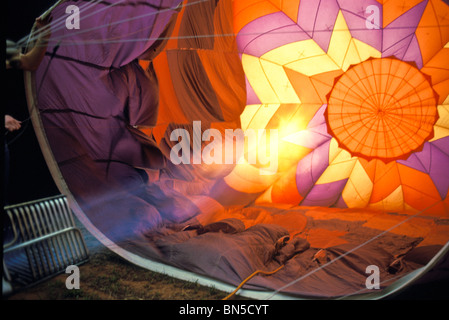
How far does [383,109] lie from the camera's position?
3.10 metres

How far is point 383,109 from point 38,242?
2983 millimetres

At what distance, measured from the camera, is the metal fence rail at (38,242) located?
1.50 metres

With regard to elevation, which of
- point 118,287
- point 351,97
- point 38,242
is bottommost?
point 118,287

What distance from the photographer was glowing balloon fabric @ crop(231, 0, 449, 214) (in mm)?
2814

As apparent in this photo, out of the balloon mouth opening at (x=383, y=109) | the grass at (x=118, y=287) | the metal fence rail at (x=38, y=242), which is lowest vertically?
the grass at (x=118, y=287)

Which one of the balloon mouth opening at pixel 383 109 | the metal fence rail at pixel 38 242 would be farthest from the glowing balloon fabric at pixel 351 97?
the metal fence rail at pixel 38 242

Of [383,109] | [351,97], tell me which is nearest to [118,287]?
[351,97]

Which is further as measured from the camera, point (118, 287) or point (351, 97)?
point (351, 97)

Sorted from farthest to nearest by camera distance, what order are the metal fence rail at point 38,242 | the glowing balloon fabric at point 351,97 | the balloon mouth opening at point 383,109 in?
the balloon mouth opening at point 383,109
the glowing balloon fabric at point 351,97
the metal fence rail at point 38,242

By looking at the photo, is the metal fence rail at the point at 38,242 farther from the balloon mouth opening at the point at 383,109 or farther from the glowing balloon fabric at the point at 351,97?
the balloon mouth opening at the point at 383,109

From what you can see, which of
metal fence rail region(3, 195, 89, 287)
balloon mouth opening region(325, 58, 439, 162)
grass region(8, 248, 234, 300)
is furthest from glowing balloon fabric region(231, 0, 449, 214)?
metal fence rail region(3, 195, 89, 287)

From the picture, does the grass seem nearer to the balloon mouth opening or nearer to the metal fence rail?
the metal fence rail

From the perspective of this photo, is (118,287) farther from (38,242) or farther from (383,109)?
(383,109)

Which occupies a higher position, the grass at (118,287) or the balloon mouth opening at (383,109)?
the balloon mouth opening at (383,109)
